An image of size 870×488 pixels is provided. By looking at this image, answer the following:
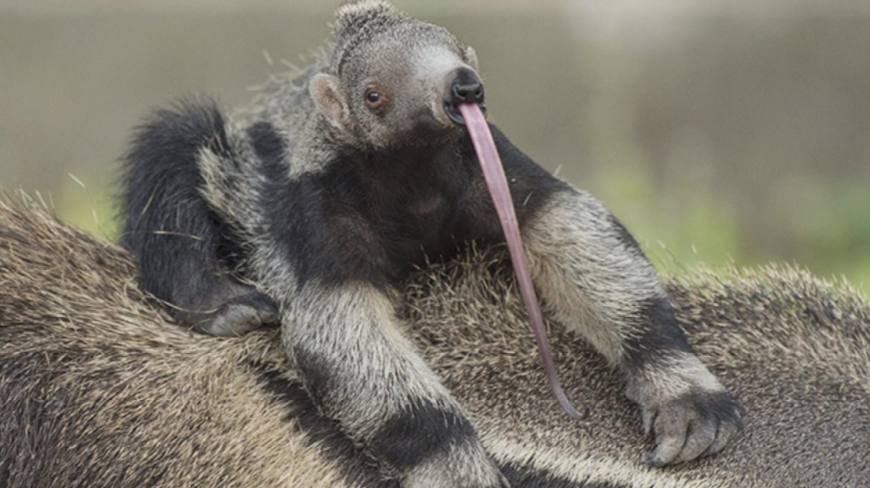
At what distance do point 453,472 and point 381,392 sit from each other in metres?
0.29

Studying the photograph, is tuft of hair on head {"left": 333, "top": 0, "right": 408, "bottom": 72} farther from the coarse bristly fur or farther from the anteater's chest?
the coarse bristly fur

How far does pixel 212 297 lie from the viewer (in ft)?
15.0

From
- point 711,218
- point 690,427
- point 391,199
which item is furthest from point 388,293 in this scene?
point 711,218

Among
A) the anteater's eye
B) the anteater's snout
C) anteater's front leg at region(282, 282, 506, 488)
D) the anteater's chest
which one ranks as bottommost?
anteater's front leg at region(282, 282, 506, 488)

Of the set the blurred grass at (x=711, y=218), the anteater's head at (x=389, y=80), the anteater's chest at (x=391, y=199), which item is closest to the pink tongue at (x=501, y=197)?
the anteater's head at (x=389, y=80)

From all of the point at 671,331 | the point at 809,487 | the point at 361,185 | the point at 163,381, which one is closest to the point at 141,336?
the point at 163,381

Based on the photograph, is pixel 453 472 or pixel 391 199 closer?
pixel 453 472

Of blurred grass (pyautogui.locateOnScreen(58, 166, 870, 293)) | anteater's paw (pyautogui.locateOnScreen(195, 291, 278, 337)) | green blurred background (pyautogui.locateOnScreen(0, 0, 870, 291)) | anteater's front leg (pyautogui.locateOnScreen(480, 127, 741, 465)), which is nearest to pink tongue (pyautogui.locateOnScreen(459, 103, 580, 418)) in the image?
anteater's front leg (pyautogui.locateOnScreen(480, 127, 741, 465))

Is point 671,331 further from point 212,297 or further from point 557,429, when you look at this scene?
point 212,297

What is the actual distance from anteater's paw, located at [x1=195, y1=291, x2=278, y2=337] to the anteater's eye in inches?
27.7

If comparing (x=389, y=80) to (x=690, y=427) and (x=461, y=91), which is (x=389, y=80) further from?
(x=690, y=427)

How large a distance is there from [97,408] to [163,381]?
21cm

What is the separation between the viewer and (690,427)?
169 inches

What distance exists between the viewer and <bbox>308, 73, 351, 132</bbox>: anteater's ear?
4.25m
